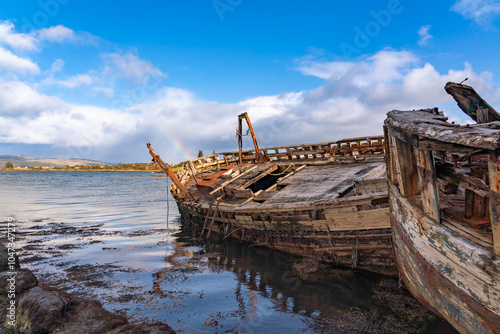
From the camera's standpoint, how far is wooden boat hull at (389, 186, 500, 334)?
2861 mm

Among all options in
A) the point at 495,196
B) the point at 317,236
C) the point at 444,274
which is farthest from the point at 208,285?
the point at 495,196

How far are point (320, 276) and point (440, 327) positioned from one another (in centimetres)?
288

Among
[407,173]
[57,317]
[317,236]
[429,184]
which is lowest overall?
[57,317]

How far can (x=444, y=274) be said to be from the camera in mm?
3398

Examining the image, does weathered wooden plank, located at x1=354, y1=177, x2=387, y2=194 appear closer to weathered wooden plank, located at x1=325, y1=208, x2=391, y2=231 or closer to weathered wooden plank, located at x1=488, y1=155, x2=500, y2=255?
weathered wooden plank, located at x1=325, y1=208, x2=391, y2=231

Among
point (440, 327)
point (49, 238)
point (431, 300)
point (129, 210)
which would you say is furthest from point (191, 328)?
point (129, 210)

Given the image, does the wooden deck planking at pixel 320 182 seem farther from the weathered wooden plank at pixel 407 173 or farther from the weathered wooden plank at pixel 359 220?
the weathered wooden plank at pixel 407 173

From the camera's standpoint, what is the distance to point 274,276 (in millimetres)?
8320

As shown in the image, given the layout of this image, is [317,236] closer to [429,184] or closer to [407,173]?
[407,173]

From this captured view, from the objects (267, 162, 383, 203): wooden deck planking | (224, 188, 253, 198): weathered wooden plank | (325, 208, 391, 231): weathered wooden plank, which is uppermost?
(267, 162, 383, 203): wooden deck planking

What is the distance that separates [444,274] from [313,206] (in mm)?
4692

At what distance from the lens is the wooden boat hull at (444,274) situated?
9.39ft

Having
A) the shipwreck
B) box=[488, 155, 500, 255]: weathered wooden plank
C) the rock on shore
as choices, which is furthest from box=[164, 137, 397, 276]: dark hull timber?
the rock on shore

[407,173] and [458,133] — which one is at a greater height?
[458,133]
